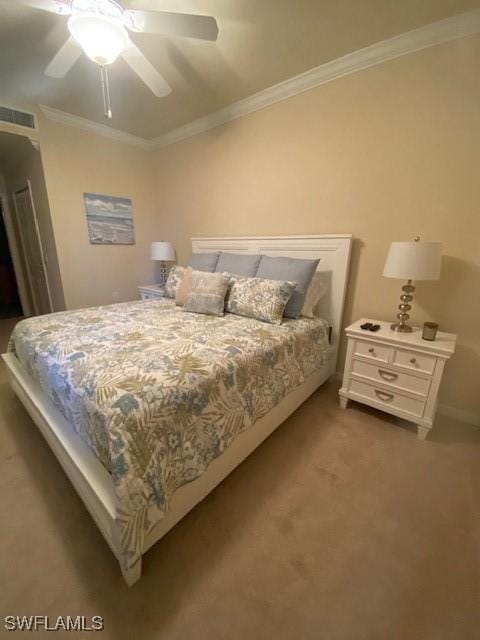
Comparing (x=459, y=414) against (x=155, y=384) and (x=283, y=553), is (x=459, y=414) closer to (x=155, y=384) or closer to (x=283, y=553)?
(x=283, y=553)

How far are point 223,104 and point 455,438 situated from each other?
344 cm

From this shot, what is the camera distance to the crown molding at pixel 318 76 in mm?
1579

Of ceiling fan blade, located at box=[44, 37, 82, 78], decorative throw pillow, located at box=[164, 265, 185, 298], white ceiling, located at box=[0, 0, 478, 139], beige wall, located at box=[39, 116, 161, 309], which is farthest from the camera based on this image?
beige wall, located at box=[39, 116, 161, 309]

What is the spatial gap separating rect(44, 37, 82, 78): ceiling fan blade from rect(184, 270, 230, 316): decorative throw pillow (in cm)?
148

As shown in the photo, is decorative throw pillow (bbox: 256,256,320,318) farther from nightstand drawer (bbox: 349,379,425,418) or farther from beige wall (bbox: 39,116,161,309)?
beige wall (bbox: 39,116,161,309)

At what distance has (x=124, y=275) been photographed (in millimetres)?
3574

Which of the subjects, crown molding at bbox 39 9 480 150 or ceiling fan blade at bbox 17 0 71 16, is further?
crown molding at bbox 39 9 480 150

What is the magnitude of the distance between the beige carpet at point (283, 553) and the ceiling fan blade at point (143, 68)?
2.35m

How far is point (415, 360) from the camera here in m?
1.64

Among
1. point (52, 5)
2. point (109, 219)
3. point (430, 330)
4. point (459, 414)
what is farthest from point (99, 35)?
point (459, 414)

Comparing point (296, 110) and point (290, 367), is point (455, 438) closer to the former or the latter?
point (290, 367)

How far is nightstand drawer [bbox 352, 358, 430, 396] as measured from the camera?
1.65 m

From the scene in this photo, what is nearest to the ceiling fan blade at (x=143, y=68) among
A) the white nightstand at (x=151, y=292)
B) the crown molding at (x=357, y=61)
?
the crown molding at (x=357, y=61)

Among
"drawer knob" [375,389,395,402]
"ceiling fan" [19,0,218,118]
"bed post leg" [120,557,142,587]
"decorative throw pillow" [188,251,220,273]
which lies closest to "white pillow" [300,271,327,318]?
"drawer knob" [375,389,395,402]
